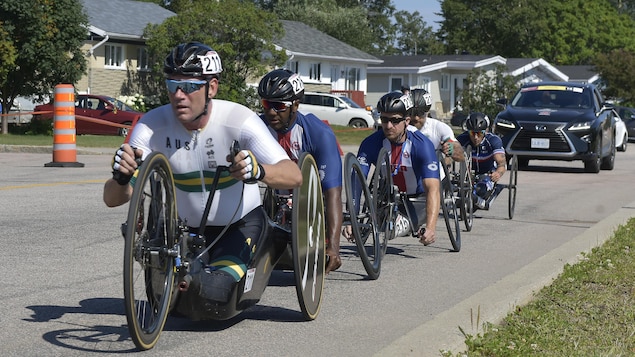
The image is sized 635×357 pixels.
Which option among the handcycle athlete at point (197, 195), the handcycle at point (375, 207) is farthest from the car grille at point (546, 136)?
the handcycle athlete at point (197, 195)

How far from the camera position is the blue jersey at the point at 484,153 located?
574 inches

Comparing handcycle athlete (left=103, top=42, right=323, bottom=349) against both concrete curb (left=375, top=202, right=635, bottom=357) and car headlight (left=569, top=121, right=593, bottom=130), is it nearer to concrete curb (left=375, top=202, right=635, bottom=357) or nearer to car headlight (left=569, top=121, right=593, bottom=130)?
concrete curb (left=375, top=202, right=635, bottom=357)


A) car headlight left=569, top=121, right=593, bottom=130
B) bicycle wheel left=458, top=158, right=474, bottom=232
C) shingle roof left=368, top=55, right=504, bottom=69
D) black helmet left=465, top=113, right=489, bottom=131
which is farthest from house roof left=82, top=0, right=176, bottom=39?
bicycle wheel left=458, top=158, right=474, bottom=232

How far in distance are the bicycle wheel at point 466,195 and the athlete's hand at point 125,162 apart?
7.03m

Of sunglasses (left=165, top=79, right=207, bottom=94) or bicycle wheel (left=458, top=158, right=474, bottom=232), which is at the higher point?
sunglasses (left=165, top=79, right=207, bottom=94)

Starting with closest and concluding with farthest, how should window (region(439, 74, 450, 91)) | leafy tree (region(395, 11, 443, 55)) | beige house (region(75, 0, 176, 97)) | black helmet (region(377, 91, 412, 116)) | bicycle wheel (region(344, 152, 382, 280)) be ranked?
bicycle wheel (region(344, 152, 382, 280)) → black helmet (region(377, 91, 412, 116)) → beige house (region(75, 0, 176, 97)) → window (region(439, 74, 450, 91)) → leafy tree (region(395, 11, 443, 55))

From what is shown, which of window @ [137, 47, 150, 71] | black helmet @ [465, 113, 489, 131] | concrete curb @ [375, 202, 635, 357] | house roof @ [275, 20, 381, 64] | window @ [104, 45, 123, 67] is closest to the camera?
concrete curb @ [375, 202, 635, 357]

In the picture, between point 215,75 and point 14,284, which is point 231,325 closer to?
point 215,75

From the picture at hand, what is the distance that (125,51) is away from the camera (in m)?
49.8

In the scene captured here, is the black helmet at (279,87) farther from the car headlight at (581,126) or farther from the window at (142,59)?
the window at (142,59)

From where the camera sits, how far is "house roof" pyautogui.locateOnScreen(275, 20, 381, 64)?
6331 cm

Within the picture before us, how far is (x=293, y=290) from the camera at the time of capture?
8.36 metres

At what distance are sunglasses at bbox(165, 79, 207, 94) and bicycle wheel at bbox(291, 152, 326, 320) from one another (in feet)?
2.58

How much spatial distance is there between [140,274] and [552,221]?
9338 mm
